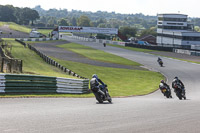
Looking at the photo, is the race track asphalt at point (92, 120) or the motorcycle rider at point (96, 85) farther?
the motorcycle rider at point (96, 85)

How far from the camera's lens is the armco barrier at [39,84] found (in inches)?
713

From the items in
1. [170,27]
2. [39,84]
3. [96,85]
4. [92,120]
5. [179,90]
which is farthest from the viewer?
[170,27]

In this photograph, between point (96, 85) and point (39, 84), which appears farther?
point (39, 84)

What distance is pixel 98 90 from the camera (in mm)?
17547

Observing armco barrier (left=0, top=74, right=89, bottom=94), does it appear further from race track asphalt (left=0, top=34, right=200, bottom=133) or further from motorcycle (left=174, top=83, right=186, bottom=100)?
motorcycle (left=174, top=83, right=186, bottom=100)

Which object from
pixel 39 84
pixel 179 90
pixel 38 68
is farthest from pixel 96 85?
pixel 38 68

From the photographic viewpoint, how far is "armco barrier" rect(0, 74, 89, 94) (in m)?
18.1

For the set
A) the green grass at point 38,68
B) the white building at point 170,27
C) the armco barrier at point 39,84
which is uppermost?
the white building at point 170,27

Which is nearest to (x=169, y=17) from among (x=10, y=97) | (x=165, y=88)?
(x=165, y=88)

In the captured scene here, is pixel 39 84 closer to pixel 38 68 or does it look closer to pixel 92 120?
pixel 92 120

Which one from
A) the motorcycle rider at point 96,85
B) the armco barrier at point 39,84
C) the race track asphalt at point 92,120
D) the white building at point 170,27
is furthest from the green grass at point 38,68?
the white building at point 170,27

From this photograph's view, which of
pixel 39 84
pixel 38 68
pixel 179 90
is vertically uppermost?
pixel 39 84

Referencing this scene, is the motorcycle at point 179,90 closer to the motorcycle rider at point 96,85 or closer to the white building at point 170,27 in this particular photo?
the motorcycle rider at point 96,85

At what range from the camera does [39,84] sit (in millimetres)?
19703
